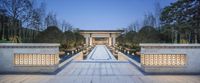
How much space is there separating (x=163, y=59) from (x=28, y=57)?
13.3 ft

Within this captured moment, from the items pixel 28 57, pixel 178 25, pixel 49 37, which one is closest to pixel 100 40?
pixel 49 37

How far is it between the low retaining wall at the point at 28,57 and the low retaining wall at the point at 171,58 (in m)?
2.74

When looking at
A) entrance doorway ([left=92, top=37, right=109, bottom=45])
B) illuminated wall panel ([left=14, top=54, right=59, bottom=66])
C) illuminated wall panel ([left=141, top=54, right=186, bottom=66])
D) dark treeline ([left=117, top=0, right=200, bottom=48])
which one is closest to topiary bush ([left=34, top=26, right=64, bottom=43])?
dark treeline ([left=117, top=0, right=200, bottom=48])

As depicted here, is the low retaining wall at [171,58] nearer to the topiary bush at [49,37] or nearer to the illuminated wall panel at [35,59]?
the illuminated wall panel at [35,59]

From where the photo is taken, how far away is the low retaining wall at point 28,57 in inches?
362

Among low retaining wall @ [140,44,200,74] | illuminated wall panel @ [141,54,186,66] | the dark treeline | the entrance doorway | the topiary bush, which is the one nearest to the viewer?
low retaining wall @ [140,44,200,74]

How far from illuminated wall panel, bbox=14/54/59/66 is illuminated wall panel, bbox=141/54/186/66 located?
9.07ft

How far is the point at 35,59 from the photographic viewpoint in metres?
9.39

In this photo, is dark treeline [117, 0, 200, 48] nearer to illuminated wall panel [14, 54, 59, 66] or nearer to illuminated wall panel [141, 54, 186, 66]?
illuminated wall panel [141, 54, 186, 66]

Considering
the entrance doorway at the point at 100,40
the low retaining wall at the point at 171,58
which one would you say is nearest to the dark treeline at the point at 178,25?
the low retaining wall at the point at 171,58

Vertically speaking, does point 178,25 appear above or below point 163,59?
above

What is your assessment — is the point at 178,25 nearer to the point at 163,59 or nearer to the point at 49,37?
the point at 49,37

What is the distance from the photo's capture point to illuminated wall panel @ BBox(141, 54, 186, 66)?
9281 millimetres

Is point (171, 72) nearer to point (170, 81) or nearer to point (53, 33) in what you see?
point (170, 81)
